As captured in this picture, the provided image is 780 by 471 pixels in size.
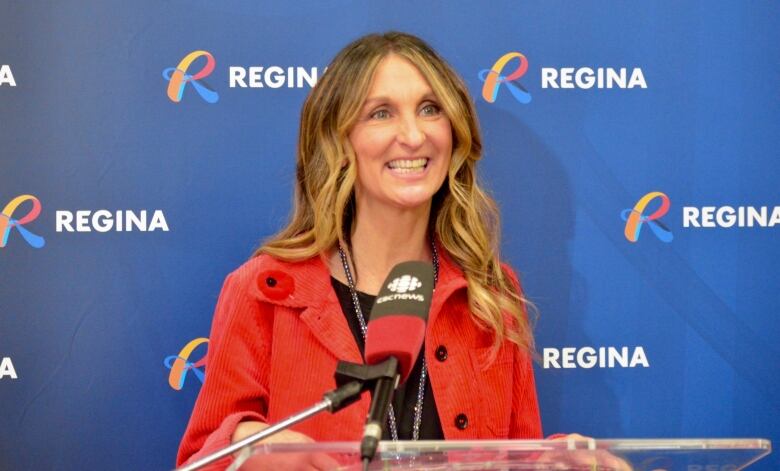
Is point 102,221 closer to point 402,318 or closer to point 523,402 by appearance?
point 523,402

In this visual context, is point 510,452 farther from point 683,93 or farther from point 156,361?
point 683,93

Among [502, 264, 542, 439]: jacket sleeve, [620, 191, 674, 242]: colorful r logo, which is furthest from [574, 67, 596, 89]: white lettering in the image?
[502, 264, 542, 439]: jacket sleeve

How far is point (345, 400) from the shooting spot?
1.24m

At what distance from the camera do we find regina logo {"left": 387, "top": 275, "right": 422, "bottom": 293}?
1.42 metres

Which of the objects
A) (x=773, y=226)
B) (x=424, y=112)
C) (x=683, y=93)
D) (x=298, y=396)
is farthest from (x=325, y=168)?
(x=773, y=226)

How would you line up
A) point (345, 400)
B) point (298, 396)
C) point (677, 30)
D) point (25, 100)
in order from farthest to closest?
point (677, 30) < point (25, 100) < point (298, 396) < point (345, 400)

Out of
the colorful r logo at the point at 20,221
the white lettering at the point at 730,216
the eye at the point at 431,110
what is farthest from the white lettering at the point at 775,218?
the colorful r logo at the point at 20,221

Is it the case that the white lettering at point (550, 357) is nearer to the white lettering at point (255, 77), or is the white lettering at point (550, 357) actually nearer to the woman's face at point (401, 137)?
the woman's face at point (401, 137)

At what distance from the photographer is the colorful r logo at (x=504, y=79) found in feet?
8.95

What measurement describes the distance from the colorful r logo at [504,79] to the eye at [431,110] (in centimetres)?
43

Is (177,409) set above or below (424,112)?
below

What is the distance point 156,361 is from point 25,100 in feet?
2.57

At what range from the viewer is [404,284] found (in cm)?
144

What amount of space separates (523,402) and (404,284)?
102 centimetres
